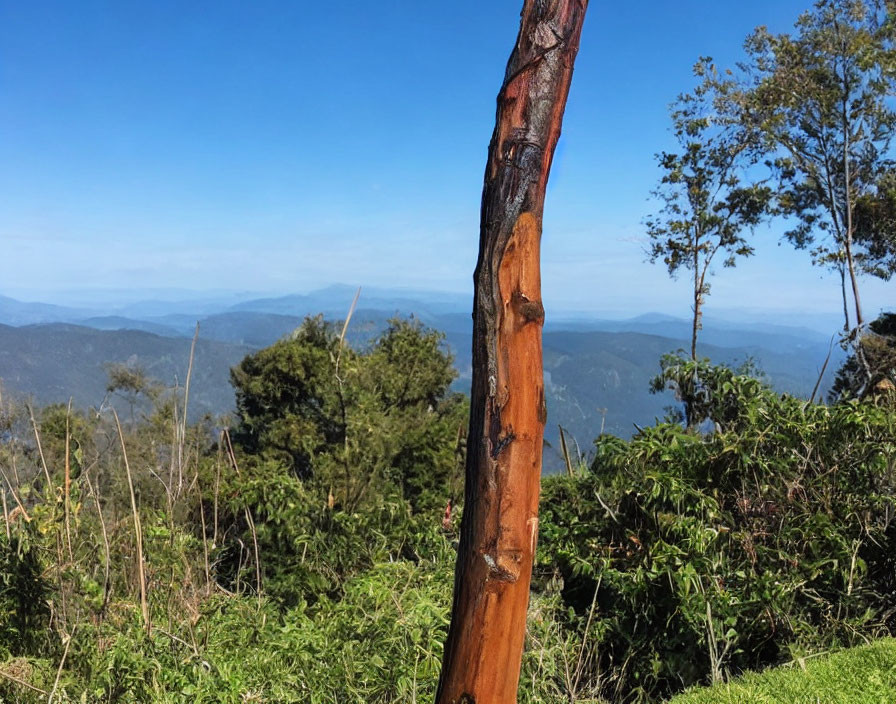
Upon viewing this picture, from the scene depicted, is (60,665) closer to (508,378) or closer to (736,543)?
(508,378)

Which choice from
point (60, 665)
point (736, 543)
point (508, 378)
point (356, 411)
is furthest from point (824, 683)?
point (356, 411)

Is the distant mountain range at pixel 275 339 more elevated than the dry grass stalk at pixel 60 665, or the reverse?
the dry grass stalk at pixel 60 665

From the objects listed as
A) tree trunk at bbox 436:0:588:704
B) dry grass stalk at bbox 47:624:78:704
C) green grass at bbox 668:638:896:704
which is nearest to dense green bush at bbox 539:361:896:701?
green grass at bbox 668:638:896:704

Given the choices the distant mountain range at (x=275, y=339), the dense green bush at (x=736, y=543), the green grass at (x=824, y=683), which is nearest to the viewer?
the green grass at (x=824, y=683)

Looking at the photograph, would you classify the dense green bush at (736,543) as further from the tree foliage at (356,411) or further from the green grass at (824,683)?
the tree foliage at (356,411)

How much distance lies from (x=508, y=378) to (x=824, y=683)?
2.05 metres

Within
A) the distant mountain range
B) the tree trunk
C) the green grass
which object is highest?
the tree trunk

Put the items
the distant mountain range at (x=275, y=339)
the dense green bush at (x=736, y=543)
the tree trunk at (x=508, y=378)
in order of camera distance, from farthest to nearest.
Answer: the distant mountain range at (x=275, y=339) → the dense green bush at (x=736, y=543) → the tree trunk at (x=508, y=378)

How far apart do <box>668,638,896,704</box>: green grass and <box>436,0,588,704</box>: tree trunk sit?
54.1 inches

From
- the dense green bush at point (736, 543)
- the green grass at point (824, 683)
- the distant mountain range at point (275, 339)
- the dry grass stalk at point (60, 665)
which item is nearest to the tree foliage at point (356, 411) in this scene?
the distant mountain range at point (275, 339)

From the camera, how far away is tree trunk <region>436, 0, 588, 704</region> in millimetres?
1738

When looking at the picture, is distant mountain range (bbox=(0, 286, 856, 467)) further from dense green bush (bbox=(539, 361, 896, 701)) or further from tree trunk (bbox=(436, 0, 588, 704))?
tree trunk (bbox=(436, 0, 588, 704))

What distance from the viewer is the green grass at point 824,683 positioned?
2.57 meters

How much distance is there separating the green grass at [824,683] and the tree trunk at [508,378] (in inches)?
54.1
